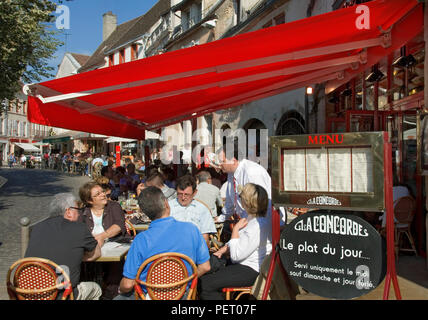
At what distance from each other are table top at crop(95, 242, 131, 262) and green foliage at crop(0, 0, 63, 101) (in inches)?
380

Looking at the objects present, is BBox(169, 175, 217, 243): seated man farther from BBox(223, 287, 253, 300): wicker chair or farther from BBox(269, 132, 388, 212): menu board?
BBox(269, 132, 388, 212): menu board

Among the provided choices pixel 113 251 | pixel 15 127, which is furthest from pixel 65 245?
pixel 15 127

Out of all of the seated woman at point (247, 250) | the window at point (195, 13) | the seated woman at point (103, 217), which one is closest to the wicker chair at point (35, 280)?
the seated woman at point (247, 250)

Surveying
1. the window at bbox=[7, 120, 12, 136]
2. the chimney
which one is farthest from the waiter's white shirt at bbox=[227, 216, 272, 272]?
the window at bbox=[7, 120, 12, 136]

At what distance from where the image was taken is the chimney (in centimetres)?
4056

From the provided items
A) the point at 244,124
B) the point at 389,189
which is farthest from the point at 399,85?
the point at 244,124

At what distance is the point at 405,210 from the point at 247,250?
2.85 m

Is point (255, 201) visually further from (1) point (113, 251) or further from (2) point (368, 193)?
(1) point (113, 251)

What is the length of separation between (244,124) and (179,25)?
10.3 meters

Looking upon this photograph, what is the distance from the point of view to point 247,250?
3.27m

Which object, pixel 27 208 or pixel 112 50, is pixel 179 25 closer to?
pixel 112 50

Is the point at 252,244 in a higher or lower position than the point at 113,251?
higher

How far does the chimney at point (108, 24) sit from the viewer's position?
133 ft

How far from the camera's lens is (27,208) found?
11.4 metres
